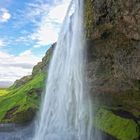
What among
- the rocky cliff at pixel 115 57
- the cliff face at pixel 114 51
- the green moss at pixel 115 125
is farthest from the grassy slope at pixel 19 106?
the cliff face at pixel 114 51

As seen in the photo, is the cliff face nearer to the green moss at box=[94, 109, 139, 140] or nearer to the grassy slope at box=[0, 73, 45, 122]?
the green moss at box=[94, 109, 139, 140]

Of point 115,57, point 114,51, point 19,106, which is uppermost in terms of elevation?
point 19,106

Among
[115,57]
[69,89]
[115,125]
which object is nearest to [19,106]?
[115,125]

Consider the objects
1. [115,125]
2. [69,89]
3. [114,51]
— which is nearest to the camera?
[114,51]

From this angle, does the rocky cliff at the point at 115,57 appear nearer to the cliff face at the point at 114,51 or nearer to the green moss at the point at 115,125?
the cliff face at the point at 114,51

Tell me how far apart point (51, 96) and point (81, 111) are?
3.82 metres

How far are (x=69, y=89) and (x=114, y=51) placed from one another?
6.90 m

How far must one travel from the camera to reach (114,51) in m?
34.4

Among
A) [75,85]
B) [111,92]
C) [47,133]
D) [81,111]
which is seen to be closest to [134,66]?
[111,92]

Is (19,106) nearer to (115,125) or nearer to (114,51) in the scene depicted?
(115,125)

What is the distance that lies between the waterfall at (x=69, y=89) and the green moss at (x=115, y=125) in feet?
7.42

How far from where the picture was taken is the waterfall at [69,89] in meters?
36.8

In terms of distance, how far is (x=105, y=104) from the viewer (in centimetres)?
4047

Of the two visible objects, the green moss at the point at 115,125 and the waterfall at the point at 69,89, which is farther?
the green moss at the point at 115,125
